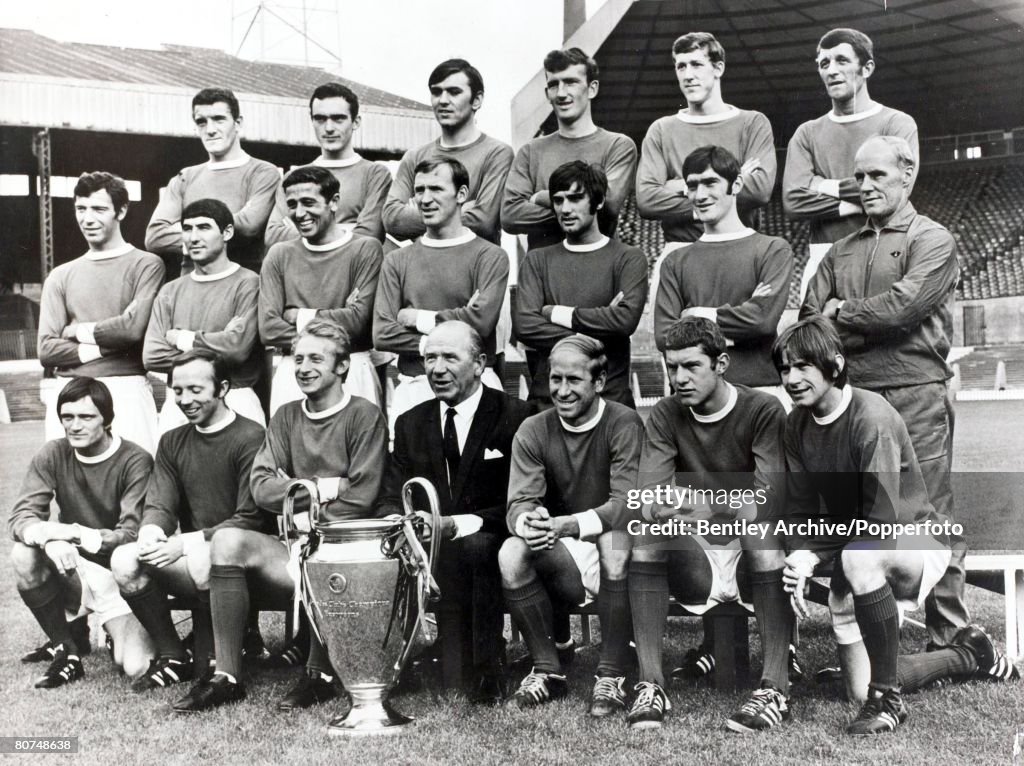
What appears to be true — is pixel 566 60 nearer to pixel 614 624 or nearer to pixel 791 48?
pixel 791 48

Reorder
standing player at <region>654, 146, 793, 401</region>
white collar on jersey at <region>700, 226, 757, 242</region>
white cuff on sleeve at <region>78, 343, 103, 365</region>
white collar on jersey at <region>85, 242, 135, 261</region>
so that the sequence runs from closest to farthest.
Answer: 1. standing player at <region>654, 146, 793, 401</region>
2. white collar on jersey at <region>700, 226, 757, 242</region>
3. white cuff on sleeve at <region>78, 343, 103, 365</region>
4. white collar on jersey at <region>85, 242, 135, 261</region>

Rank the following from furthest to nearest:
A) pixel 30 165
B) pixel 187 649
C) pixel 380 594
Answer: pixel 30 165 < pixel 187 649 < pixel 380 594

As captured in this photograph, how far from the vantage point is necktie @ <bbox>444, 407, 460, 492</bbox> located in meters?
3.67

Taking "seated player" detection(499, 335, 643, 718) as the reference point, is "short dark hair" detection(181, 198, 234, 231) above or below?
above

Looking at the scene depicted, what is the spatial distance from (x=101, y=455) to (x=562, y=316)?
2.02 metres

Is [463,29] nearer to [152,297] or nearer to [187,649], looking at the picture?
[152,297]

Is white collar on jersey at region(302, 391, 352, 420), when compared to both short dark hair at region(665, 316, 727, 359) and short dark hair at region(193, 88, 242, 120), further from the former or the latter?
short dark hair at region(193, 88, 242, 120)

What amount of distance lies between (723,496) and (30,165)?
10.3 meters

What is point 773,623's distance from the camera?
3.21 meters

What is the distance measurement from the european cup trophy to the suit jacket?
23cm

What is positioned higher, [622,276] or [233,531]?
[622,276]

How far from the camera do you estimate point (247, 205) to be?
445 centimetres

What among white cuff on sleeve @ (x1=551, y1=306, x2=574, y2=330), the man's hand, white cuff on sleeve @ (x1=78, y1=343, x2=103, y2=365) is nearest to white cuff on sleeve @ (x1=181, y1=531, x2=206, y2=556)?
the man's hand

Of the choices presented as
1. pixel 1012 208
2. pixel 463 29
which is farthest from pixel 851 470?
pixel 1012 208
